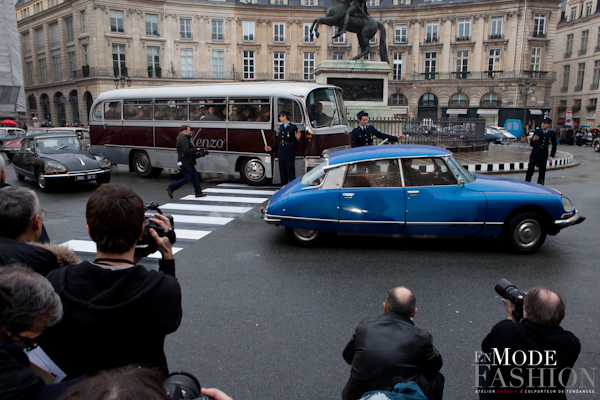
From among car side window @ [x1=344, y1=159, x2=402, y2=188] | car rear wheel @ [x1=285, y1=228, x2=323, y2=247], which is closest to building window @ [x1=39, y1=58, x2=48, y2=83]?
car rear wheel @ [x1=285, y1=228, x2=323, y2=247]

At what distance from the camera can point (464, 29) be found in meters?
54.5

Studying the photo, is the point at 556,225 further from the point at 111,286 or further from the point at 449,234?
the point at 111,286

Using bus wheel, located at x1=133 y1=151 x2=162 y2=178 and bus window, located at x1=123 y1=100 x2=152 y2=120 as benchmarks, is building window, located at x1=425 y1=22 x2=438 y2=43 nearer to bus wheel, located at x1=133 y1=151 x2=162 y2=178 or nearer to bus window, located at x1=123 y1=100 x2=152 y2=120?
bus window, located at x1=123 y1=100 x2=152 y2=120

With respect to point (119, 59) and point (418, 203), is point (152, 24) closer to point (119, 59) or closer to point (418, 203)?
point (119, 59)

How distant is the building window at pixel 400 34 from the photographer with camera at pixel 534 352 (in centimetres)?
5844

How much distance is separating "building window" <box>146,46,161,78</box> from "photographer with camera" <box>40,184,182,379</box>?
54315mm

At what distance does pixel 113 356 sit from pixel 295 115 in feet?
36.9

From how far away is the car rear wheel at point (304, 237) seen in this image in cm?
735

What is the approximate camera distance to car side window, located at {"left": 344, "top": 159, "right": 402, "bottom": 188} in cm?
691

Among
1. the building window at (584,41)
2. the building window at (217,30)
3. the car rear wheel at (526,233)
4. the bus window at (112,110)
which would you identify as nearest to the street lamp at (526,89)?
the building window at (584,41)

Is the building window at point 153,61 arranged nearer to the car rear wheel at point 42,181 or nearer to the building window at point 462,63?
the building window at point 462,63

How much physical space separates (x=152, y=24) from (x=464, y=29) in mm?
36707

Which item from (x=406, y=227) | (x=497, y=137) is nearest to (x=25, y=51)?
(x=497, y=137)

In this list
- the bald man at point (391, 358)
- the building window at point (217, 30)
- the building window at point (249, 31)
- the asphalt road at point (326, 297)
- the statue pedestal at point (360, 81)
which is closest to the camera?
the bald man at point (391, 358)
